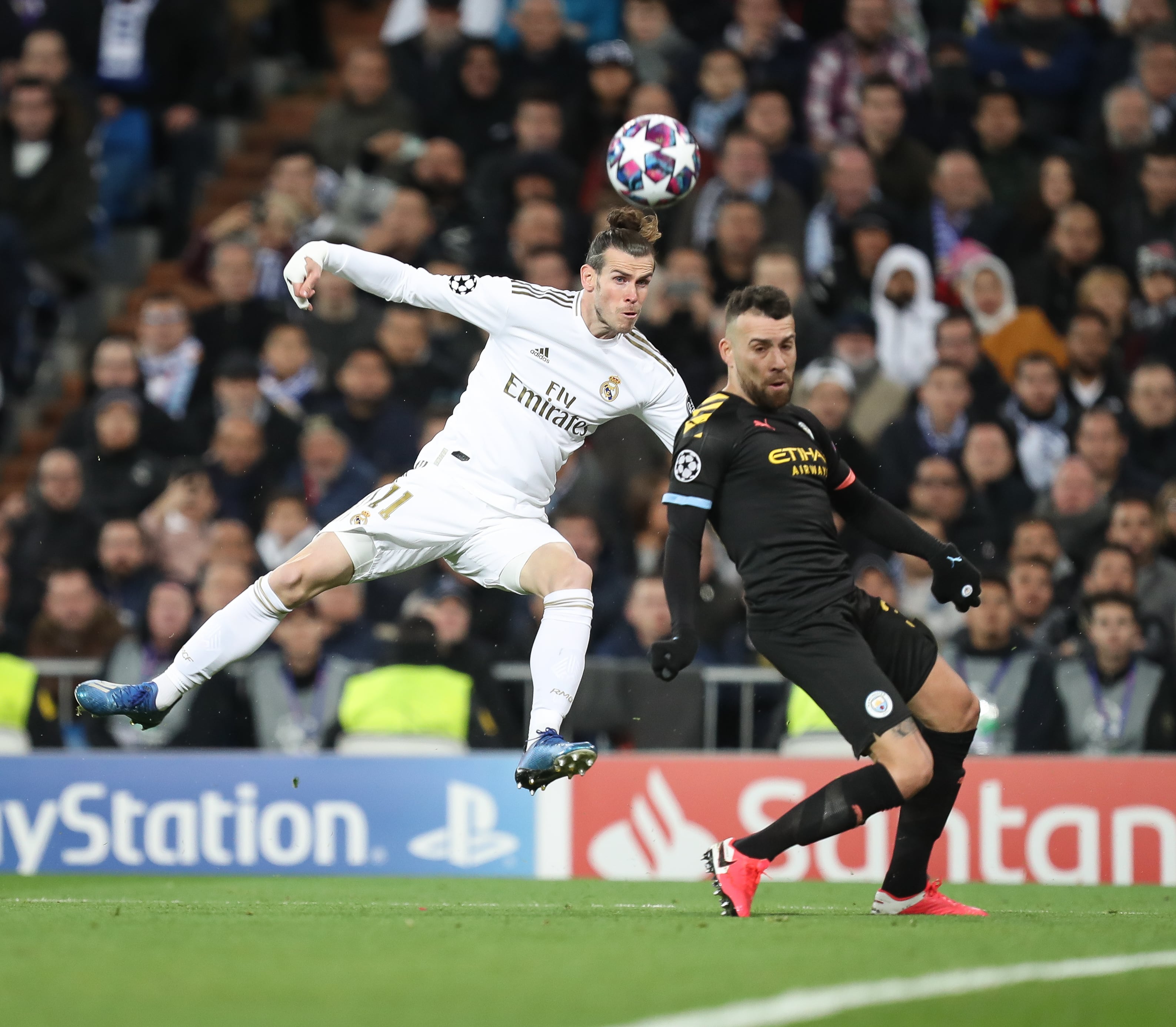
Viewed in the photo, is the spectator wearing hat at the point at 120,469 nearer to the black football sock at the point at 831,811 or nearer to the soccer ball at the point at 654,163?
the soccer ball at the point at 654,163

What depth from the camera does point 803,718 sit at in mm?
10227

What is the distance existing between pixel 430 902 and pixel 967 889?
2.61 m

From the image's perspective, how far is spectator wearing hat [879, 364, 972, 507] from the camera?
37.2 ft

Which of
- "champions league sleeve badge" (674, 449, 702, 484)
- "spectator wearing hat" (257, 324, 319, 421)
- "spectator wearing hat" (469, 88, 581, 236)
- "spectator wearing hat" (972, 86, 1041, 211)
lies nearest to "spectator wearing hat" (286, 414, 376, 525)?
"spectator wearing hat" (257, 324, 319, 421)

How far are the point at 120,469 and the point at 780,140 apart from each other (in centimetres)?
481

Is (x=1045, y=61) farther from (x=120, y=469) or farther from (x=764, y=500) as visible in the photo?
(x=764, y=500)

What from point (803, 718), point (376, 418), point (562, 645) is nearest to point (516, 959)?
point (562, 645)

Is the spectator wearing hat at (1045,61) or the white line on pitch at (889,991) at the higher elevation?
the spectator wearing hat at (1045,61)

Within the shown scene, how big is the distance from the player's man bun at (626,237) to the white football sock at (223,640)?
1757mm

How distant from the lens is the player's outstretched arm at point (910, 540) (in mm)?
7016

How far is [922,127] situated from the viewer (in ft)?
44.1

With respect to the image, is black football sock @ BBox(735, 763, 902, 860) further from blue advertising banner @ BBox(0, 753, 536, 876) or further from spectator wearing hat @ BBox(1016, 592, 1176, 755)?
spectator wearing hat @ BBox(1016, 592, 1176, 755)

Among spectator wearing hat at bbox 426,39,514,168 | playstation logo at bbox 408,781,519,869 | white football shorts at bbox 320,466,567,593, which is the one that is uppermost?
spectator wearing hat at bbox 426,39,514,168

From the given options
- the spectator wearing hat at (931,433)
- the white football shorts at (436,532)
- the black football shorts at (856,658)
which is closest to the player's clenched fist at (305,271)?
the white football shorts at (436,532)
